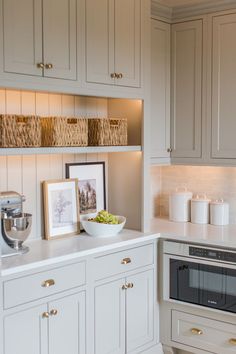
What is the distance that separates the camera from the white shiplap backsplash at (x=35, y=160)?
299 cm

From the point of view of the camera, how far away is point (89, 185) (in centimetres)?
354

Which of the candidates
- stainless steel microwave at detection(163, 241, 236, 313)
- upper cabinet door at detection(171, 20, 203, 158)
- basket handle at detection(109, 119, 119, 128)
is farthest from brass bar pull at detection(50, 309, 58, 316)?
upper cabinet door at detection(171, 20, 203, 158)

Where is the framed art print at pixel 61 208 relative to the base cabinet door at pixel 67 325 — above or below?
above

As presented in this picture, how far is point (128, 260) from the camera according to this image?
321 cm

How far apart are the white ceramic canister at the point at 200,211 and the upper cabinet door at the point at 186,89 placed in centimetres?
35

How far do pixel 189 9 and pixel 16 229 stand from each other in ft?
6.80

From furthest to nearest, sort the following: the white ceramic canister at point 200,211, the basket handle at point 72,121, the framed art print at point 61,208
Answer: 1. the white ceramic canister at point 200,211
2. the framed art print at point 61,208
3. the basket handle at point 72,121

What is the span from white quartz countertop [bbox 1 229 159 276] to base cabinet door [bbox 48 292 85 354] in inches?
9.4

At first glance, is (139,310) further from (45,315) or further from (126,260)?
(45,315)

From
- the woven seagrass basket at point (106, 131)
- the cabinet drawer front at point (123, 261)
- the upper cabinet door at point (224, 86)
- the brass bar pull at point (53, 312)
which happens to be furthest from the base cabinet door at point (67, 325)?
the upper cabinet door at point (224, 86)

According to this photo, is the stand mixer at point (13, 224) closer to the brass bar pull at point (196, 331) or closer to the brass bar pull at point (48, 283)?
the brass bar pull at point (48, 283)

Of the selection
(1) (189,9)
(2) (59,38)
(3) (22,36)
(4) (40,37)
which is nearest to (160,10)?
(1) (189,9)

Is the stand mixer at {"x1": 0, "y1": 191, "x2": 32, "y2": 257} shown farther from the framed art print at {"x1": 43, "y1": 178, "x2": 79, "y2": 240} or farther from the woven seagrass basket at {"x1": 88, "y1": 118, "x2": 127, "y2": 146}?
the woven seagrass basket at {"x1": 88, "y1": 118, "x2": 127, "y2": 146}

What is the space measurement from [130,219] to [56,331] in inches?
43.8
